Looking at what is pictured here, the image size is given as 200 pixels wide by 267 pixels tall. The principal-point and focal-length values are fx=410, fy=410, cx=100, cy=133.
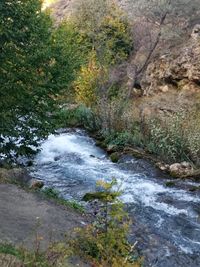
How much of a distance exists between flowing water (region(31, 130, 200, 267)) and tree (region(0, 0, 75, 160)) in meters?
1.63

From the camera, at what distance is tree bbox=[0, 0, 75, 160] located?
12.2m

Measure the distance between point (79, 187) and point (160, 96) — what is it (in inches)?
412

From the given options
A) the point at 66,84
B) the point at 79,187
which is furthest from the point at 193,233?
the point at 66,84

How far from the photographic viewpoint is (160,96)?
22.7 metres

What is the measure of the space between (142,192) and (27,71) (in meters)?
5.31

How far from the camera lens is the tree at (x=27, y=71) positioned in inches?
480

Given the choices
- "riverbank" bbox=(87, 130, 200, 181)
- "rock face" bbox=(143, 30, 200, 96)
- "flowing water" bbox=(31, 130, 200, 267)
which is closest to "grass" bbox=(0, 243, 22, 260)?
"flowing water" bbox=(31, 130, 200, 267)

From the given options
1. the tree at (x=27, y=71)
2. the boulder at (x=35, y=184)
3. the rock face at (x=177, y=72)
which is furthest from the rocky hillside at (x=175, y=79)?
the boulder at (x=35, y=184)

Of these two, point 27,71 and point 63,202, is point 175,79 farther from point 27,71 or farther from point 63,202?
point 63,202

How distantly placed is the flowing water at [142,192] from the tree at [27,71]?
163 centimetres

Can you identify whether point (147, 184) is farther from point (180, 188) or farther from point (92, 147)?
point (92, 147)

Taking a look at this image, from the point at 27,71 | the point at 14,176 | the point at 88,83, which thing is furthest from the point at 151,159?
the point at 88,83

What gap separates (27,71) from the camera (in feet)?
41.8

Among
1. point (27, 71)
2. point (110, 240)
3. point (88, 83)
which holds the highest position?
point (27, 71)
